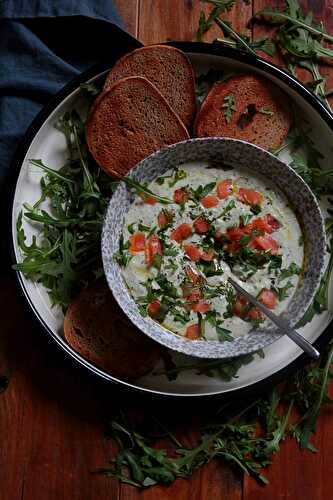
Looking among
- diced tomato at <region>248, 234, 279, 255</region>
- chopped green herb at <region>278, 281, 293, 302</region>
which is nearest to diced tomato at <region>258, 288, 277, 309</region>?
chopped green herb at <region>278, 281, 293, 302</region>

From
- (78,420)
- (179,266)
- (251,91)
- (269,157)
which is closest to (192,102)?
(251,91)

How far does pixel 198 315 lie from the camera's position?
9.23ft

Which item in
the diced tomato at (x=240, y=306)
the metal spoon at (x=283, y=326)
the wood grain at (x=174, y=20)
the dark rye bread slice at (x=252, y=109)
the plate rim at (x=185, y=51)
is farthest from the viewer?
the wood grain at (x=174, y=20)

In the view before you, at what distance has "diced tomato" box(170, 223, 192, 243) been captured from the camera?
2.84 metres

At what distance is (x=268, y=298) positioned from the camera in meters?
2.83

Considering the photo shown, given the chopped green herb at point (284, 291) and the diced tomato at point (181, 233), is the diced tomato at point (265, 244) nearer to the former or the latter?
the chopped green herb at point (284, 291)

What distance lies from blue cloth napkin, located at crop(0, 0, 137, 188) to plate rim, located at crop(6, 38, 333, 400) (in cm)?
14

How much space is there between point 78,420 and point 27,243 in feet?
2.70

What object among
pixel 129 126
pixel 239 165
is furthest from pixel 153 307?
pixel 129 126

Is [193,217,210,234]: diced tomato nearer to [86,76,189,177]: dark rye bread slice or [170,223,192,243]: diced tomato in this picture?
[170,223,192,243]: diced tomato

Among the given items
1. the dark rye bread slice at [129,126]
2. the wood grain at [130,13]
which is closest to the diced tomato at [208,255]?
the dark rye bread slice at [129,126]

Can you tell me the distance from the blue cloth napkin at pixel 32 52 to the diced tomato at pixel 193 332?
3.66 ft

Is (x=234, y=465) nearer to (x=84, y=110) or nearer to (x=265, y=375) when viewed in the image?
(x=265, y=375)

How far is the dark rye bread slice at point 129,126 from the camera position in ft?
9.80
